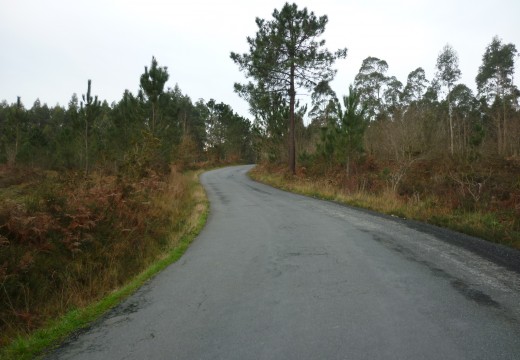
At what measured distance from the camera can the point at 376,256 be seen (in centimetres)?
605

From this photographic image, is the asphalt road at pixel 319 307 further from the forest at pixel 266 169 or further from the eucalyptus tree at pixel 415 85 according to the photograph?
the eucalyptus tree at pixel 415 85

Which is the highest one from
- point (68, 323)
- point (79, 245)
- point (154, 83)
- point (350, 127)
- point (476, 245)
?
point (154, 83)

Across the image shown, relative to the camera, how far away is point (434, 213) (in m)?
9.99

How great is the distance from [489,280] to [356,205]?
27.4ft

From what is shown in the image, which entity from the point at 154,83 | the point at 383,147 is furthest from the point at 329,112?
the point at 154,83

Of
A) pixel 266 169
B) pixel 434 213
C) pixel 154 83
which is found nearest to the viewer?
pixel 434 213

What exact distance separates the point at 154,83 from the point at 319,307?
18014mm

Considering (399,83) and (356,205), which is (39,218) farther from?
(399,83)

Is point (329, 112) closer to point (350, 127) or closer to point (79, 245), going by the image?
point (350, 127)

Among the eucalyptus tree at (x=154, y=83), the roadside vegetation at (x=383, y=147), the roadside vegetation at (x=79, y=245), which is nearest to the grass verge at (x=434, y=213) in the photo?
the roadside vegetation at (x=383, y=147)

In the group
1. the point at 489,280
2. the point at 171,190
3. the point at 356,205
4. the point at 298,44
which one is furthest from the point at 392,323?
the point at 298,44

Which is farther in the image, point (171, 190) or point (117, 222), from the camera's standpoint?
point (171, 190)

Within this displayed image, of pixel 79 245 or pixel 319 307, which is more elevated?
pixel 79 245

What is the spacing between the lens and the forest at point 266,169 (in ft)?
20.2
